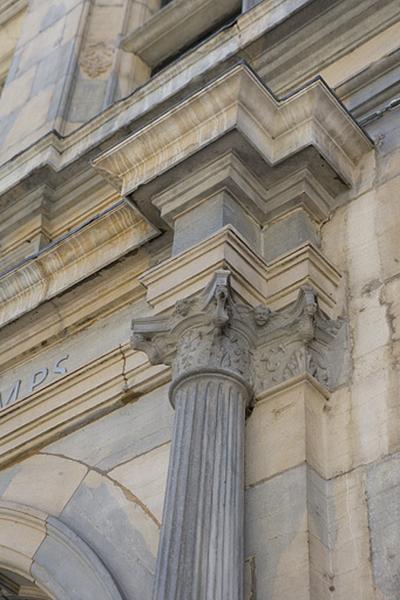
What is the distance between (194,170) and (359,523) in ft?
9.34

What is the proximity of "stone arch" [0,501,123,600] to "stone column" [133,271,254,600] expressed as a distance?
1.08 m

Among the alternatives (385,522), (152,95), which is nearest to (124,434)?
(385,522)

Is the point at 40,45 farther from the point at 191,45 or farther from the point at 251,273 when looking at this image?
the point at 251,273

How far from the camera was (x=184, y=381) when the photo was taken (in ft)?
20.1

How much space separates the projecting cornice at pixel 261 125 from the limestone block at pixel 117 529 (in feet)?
6.77

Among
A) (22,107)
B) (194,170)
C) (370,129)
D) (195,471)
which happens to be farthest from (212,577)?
(22,107)

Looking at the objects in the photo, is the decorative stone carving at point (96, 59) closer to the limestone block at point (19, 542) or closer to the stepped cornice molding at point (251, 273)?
the stepped cornice molding at point (251, 273)

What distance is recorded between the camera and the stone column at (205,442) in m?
Answer: 5.13

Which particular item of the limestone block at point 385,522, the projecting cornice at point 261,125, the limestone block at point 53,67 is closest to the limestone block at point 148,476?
the limestone block at point 385,522

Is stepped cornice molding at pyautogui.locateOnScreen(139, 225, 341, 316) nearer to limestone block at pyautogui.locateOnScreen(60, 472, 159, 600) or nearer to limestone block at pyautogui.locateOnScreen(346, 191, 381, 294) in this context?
limestone block at pyautogui.locateOnScreen(346, 191, 381, 294)

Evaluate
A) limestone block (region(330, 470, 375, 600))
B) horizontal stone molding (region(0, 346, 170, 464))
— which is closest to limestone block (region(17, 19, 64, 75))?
horizontal stone molding (region(0, 346, 170, 464))

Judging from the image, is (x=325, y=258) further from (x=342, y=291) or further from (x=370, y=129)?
(x=370, y=129)

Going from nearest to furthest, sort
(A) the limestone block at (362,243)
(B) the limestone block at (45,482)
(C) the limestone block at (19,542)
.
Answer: (A) the limestone block at (362,243)
(C) the limestone block at (19,542)
(B) the limestone block at (45,482)

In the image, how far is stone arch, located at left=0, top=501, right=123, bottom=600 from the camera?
6465 mm
